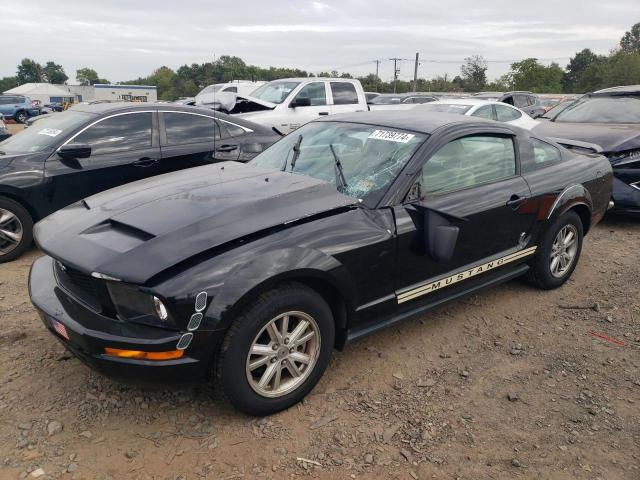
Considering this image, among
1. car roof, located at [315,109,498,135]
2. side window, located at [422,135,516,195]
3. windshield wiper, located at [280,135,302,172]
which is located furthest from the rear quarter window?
windshield wiper, located at [280,135,302,172]

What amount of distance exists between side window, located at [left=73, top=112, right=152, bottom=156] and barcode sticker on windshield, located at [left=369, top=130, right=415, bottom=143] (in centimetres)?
308

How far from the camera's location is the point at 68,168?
4949 mm

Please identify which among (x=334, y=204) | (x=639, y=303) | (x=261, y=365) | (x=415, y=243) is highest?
(x=334, y=204)

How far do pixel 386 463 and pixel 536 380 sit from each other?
125 centimetres

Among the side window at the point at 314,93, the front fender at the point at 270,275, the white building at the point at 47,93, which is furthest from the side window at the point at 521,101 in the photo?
the white building at the point at 47,93

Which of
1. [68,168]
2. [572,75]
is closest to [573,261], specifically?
[68,168]

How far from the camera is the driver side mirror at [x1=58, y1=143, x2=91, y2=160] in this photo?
4.80 metres

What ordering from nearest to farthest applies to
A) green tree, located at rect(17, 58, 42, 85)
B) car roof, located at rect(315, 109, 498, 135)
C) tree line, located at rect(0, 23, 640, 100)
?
car roof, located at rect(315, 109, 498, 135)
tree line, located at rect(0, 23, 640, 100)
green tree, located at rect(17, 58, 42, 85)

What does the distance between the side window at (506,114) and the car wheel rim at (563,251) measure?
516 centimetres

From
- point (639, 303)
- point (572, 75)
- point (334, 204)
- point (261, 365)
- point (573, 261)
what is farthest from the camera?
point (572, 75)

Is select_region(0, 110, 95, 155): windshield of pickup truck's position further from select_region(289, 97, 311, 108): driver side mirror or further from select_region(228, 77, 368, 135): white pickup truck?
select_region(289, 97, 311, 108): driver side mirror

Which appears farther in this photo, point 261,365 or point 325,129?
point 325,129

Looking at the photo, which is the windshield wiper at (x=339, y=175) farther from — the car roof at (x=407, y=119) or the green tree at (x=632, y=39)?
the green tree at (x=632, y=39)

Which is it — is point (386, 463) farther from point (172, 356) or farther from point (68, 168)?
point (68, 168)
